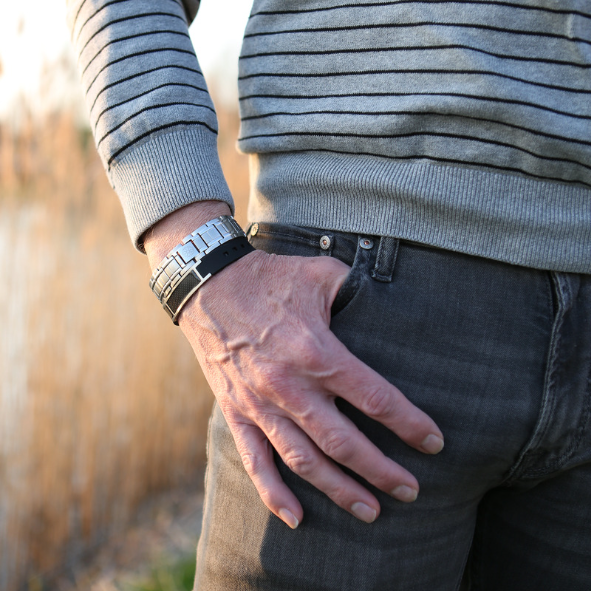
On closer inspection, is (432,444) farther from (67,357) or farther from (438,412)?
(67,357)

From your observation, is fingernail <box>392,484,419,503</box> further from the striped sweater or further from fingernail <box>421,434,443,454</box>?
the striped sweater

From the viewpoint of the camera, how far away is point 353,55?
68 cm

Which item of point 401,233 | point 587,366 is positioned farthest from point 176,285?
point 587,366

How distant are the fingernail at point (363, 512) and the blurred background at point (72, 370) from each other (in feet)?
5.77

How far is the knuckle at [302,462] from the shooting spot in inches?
23.7

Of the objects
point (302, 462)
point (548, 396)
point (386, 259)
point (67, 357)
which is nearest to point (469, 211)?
point (386, 259)

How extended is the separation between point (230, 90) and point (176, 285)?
2.55 meters

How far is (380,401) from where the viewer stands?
1.92ft

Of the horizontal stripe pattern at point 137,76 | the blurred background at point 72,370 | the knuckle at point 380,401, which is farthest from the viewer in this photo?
the blurred background at point 72,370

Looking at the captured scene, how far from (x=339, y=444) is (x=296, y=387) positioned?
7 centimetres

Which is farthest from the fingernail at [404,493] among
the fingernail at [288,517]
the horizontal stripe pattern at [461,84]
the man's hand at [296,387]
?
the horizontal stripe pattern at [461,84]

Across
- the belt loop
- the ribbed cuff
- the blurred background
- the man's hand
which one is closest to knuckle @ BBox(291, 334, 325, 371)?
the man's hand

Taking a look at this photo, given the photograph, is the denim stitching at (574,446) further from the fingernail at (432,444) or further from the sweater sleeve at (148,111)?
the sweater sleeve at (148,111)

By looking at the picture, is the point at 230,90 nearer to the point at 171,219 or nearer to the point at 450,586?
the point at 171,219
